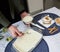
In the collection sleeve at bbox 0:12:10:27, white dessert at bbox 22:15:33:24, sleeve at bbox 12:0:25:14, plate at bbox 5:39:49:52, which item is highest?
sleeve at bbox 12:0:25:14

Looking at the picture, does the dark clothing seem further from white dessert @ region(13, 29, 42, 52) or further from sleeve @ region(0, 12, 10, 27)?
white dessert @ region(13, 29, 42, 52)

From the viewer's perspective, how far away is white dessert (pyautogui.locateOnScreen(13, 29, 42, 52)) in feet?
2.47

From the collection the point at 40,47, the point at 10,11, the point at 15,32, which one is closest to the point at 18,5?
the point at 10,11

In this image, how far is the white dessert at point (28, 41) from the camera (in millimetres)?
752

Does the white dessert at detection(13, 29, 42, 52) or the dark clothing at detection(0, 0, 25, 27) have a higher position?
the dark clothing at detection(0, 0, 25, 27)

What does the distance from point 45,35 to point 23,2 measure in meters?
0.28

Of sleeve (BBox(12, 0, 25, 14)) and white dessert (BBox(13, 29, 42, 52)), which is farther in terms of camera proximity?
sleeve (BBox(12, 0, 25, 14))

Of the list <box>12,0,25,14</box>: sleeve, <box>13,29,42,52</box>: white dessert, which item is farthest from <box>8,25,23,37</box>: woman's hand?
<box>12,0,25,14</box>: sleeve

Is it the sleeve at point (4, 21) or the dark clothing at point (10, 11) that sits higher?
the dark clothing at point (10, 11)

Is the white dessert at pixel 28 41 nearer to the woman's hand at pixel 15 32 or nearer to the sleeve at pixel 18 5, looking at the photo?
the woman's hand at pixel 15 32

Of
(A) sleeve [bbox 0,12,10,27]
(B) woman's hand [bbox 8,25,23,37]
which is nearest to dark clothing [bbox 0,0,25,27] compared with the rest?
(A) sleeve [bbox 0,12,10,27]

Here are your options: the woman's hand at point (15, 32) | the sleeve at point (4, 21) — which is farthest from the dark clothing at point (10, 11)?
the woman's hand at point (15, 32)

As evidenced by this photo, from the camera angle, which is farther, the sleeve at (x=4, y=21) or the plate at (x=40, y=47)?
the sleeve at (x=4, y=21)

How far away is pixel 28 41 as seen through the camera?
778 mm
